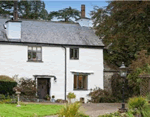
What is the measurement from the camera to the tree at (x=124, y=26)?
2675 cm

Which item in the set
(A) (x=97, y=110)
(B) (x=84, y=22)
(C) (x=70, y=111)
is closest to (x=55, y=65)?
(B) (x=84, y=22)

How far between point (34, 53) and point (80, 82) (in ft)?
17.4

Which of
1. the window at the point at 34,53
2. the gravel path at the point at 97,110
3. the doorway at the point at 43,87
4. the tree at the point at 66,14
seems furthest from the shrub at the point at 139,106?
the tree at the point at 66,14

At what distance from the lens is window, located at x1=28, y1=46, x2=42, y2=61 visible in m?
26.7

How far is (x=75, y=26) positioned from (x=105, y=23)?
3552mm

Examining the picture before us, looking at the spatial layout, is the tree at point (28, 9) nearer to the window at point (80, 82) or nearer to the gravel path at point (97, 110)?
the window at point (80, 82)

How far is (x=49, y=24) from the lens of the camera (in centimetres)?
3031

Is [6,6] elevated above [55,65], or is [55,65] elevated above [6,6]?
[6,6]

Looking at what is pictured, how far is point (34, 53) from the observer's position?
88.0 feet

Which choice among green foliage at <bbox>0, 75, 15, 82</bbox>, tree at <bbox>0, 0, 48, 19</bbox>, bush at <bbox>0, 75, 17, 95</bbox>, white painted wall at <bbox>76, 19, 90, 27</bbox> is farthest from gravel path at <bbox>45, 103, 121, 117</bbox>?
tree at <bbox>0, 0, 48, 19</bbox>

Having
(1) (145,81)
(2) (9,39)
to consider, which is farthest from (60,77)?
(1) (145,81)

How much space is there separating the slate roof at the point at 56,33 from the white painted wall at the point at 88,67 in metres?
0.98

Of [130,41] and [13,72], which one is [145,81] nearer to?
[130,41]

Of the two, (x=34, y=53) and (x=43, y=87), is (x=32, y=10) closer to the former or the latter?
(x=34, y=53)
